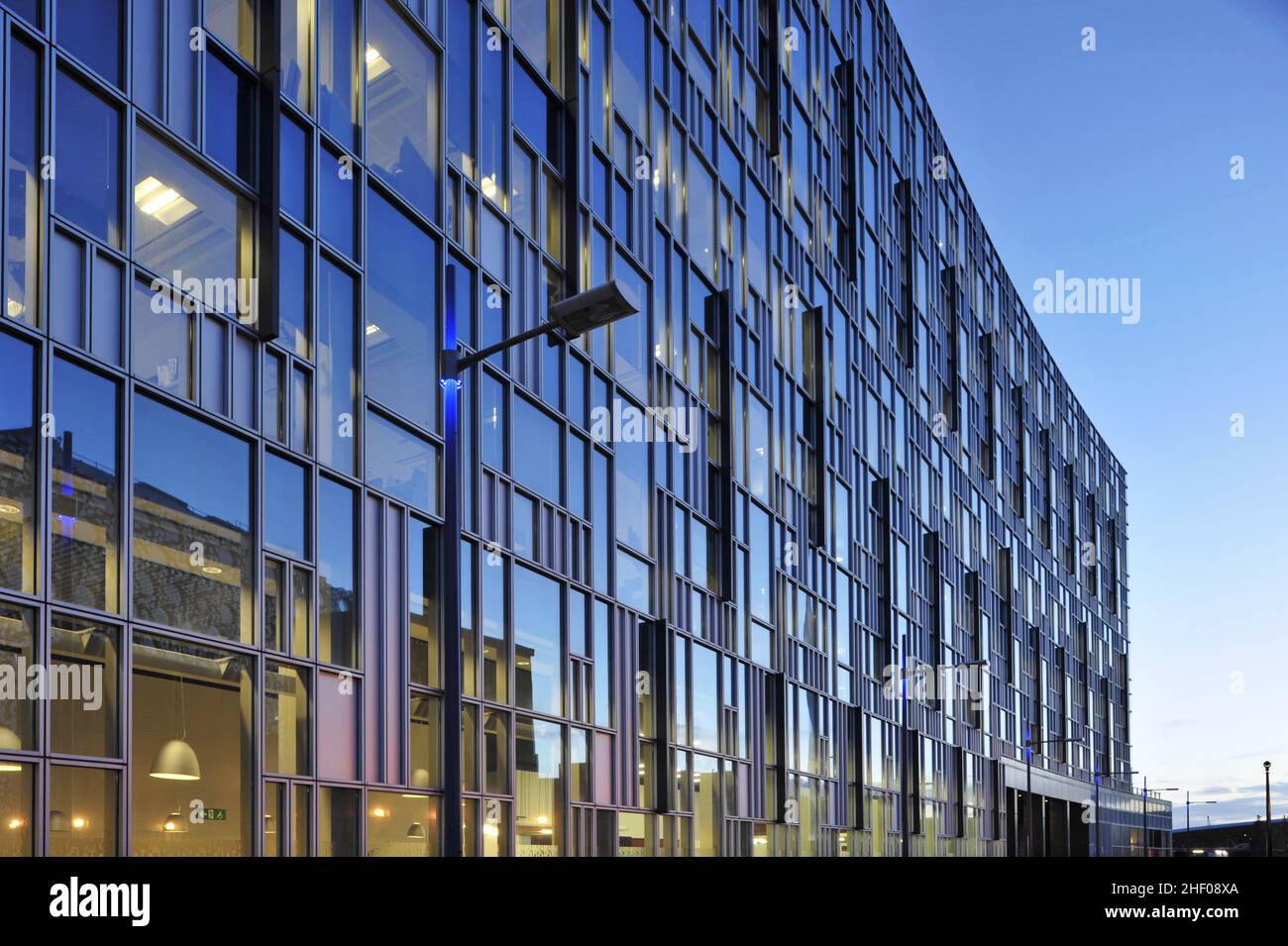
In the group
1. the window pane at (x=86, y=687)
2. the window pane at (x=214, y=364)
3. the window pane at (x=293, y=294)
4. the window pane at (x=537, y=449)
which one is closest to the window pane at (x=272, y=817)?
the window pane at (x=86, y=687)

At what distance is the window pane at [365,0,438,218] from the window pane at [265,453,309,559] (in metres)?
4.68

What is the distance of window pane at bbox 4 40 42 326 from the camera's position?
39.9 ft

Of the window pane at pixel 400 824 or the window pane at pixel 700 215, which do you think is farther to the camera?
the window pane at pixel 700 215

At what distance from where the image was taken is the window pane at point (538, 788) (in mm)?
20688

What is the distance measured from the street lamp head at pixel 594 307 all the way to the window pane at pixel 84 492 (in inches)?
175

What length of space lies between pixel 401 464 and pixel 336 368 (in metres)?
1.89

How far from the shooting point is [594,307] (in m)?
12.6

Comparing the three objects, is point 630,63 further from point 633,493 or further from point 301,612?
point 301,612

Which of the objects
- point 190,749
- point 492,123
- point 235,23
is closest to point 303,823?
point 190,749

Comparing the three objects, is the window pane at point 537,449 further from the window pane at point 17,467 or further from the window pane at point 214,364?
the window pane at point 17,467

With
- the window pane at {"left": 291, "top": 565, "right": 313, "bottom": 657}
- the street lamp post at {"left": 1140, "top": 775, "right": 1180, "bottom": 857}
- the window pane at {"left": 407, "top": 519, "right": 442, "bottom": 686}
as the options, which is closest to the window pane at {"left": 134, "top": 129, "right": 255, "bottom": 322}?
the window pane at {"left": 291, "top": 565, "right": 313, "bottom": 657}

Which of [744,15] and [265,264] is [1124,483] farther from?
[265,264]

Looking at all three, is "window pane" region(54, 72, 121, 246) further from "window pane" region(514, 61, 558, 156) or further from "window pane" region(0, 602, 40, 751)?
"window pane" region(514, 61, 558, 156)

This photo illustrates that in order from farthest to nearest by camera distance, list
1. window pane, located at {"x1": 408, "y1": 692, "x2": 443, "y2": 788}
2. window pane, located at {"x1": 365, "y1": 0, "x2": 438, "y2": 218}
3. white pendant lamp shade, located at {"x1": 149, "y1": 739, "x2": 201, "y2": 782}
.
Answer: window pane, located at {"x1": 365, "y1": 0, "x2": 438, "y2": 218} → window pane, located at {"x1": 408, "y1": 692, "x2": 443, "y2": 788} → white pendant lamp shade, located at {"x1": 149, "y1": 739, "x2": 201, "y2": 782}
